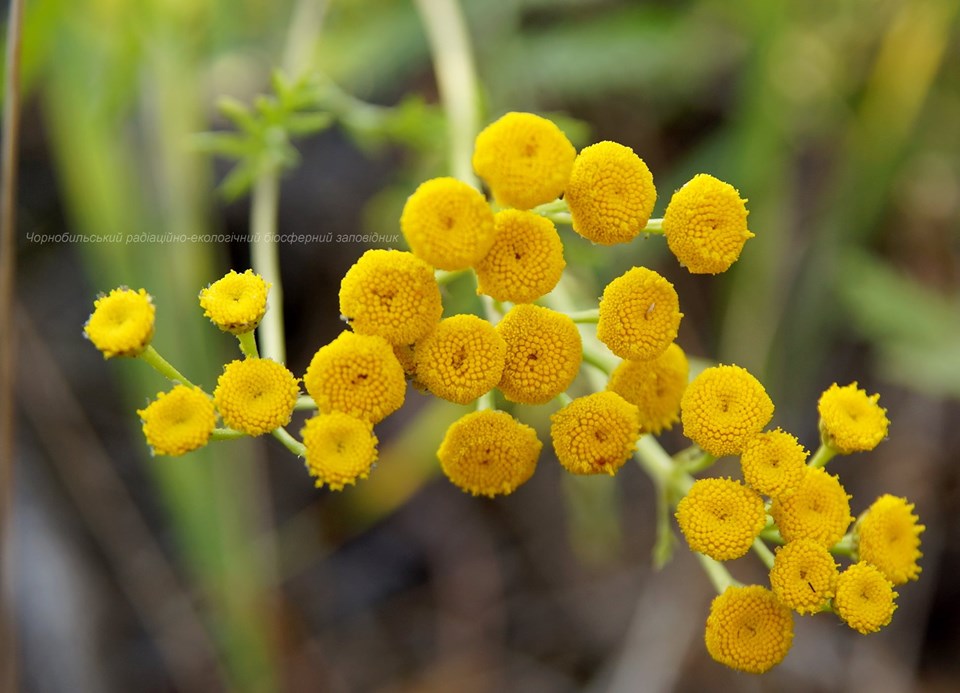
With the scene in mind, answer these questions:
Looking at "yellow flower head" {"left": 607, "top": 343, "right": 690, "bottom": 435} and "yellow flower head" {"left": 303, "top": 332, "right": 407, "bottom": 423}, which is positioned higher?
"yellow flower head" {"left": 303, "top": 332, "right": 407, "bottom": 423}

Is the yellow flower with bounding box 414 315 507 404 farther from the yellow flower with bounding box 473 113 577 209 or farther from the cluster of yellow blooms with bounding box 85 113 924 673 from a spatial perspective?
the yellow flower with bounding box 473 113 577 209

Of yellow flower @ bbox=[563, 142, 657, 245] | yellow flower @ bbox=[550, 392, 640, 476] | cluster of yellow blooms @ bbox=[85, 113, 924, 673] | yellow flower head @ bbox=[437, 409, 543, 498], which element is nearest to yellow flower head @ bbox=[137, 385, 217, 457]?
cluster of yellow blooms @ bbox=[85, 113, 924, 673]

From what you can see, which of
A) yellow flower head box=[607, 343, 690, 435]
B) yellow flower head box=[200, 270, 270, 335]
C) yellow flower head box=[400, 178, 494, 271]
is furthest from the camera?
yellow flower head box=[607, 343, 690, 435]

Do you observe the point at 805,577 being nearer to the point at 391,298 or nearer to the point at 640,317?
the point at 640,317

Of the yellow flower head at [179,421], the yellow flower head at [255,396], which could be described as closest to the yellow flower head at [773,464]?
the yellow flower head at [255,396]

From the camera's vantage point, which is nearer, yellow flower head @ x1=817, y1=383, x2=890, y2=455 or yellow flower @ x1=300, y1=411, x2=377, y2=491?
yellow flower @ x1=300, y1=411, x2=377, y2=491

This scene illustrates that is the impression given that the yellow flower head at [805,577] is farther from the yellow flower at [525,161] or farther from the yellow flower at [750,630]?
the yellow flower at [525,161]

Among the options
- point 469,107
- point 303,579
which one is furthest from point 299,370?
point 469,107
